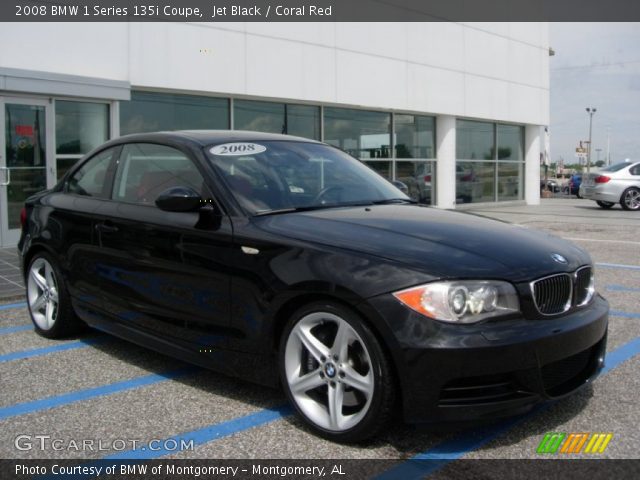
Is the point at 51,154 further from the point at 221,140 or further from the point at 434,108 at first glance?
the point at 434,108

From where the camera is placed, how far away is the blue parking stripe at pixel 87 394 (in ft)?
12.3

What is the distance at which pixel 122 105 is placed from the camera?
1234 centimetres

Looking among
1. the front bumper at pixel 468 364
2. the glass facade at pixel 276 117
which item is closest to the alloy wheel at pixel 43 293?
the front bumper at pixel 468 364

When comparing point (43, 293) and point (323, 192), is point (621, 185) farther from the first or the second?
point (43, 293)

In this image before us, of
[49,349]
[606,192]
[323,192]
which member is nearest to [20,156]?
[49,349]

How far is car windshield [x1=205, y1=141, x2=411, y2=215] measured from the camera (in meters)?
3.92

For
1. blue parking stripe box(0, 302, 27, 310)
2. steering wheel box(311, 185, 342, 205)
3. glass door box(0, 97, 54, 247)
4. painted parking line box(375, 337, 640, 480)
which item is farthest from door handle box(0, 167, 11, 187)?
painted parking line box(375, 337, 640, 480)

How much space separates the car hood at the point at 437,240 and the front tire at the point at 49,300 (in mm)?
2113

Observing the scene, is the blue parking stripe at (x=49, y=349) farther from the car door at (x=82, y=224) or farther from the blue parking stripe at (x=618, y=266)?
the blue parking stripe at (x=618, y=266)

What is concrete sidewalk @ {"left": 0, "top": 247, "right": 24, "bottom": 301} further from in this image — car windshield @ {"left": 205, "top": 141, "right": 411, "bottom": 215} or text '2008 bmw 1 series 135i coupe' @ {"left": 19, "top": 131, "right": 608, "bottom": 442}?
car windshield @ {"left": 205, "top": 141, "right": 411, "bottom": 215}

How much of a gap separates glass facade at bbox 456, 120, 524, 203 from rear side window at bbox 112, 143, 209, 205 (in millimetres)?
16947

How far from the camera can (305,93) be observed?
50.6ft

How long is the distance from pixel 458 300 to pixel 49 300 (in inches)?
138
